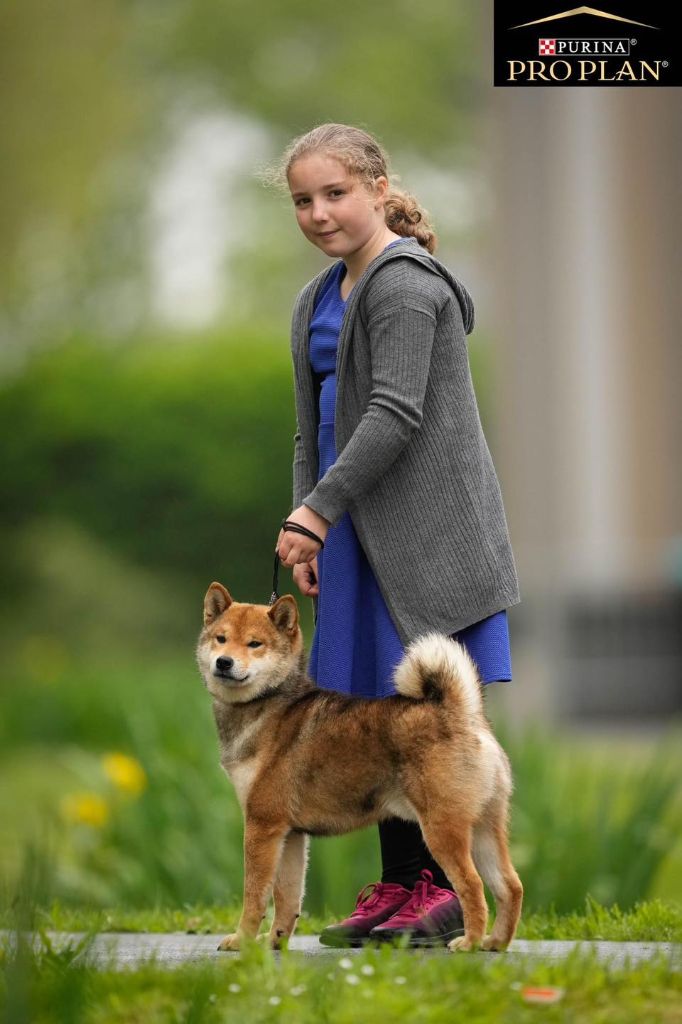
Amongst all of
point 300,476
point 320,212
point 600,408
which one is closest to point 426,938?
point 300,476

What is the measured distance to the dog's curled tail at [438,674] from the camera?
11.0ft

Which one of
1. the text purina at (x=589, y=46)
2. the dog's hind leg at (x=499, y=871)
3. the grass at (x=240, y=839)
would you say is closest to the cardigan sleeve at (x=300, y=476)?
the dog's hind leg at (x=499, y=871)

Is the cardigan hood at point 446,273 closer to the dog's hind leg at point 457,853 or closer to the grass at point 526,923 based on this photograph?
the dog's hind leg at point 457,853

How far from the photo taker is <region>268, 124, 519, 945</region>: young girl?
11.5 feet

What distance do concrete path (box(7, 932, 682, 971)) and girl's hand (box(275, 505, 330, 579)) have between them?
88 cm

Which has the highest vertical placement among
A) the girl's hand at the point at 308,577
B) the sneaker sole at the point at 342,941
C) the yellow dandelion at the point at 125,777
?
the girl's hand at the point at 308,577

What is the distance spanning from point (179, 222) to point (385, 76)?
4068mm

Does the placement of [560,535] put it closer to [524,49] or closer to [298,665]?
[524,49]

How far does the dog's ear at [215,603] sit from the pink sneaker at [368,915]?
79 cm

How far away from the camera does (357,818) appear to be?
136 inches

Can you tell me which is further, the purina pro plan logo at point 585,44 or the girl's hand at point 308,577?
the purina pro plan logo at point 585,44

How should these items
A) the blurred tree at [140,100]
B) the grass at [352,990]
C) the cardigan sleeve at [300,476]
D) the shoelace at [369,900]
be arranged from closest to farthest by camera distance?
the grass at [352,990] < the shoelace at [369,900] < the cardigan sleeve at [300,476] < the blurred tree at [140,100]

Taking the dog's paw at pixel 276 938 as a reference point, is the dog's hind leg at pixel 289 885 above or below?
above

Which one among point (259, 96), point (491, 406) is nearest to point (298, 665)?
point (491, 406)
